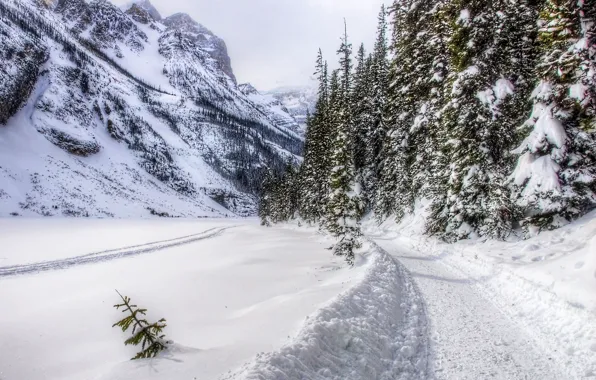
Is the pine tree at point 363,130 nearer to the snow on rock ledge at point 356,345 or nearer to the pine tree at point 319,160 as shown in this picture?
the pine tree at point 319,160

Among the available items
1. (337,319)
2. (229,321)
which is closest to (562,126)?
(337,319)

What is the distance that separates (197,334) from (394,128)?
2749 centimetres

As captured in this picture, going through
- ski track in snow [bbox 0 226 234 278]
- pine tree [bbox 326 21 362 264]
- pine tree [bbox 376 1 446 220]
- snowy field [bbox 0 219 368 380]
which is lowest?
ski track in snow [bbox 0 226 234 278]

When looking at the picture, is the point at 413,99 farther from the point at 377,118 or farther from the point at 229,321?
the point at 229,321

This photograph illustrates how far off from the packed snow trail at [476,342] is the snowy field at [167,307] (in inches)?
114

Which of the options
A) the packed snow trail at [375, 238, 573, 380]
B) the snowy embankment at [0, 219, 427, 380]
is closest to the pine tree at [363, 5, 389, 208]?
the snowy embankment at [0, 219, 427, 380]

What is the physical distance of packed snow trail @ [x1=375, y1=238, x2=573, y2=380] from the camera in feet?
19.8

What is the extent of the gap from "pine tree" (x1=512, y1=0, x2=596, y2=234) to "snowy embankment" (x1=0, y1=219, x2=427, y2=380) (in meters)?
6.64

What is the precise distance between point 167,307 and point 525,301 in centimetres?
1106

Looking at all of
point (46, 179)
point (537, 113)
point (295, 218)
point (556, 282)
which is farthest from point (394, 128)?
point (46, 179)

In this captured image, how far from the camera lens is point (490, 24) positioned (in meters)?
16.8

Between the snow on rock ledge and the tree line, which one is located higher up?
the tree line

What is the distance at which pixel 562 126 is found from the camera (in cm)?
1238

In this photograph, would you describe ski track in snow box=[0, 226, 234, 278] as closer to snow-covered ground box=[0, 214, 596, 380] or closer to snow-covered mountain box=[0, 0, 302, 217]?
snow-covered ground box=[0, 214, 596, 380]
